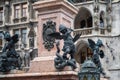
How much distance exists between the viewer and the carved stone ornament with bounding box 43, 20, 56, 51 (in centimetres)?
1073

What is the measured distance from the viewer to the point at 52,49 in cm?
1069

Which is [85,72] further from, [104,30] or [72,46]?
[104,30]

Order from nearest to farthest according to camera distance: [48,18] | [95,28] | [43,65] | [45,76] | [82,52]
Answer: [45,76]
[43,65]
[48,18]
[95,28]
[82,52]

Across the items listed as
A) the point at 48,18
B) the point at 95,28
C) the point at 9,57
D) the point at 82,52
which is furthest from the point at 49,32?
the point at 82,52

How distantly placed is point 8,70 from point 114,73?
2379 cm

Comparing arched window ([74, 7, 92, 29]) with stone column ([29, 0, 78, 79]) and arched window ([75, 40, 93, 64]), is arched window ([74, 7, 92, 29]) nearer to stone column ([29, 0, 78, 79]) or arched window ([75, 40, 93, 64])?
arched window ([75, 40, 93, 64])

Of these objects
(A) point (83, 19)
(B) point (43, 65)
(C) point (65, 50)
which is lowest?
(B) point (43, 65)

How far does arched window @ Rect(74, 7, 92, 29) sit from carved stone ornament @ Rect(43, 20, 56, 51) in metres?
25.7

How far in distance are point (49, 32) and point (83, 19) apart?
2671 centimetres

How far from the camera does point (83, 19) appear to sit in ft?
122

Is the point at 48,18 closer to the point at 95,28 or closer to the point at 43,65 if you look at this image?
the point at 43,65

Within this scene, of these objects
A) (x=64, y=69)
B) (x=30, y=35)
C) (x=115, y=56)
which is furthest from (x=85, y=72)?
(x=30, y=35)

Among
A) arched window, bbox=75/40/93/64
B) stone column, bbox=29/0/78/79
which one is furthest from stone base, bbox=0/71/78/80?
arched window, bbox=75/40/93/64

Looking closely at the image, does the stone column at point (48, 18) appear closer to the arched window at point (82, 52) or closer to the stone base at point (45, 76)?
the stone base at point (45, 76)
